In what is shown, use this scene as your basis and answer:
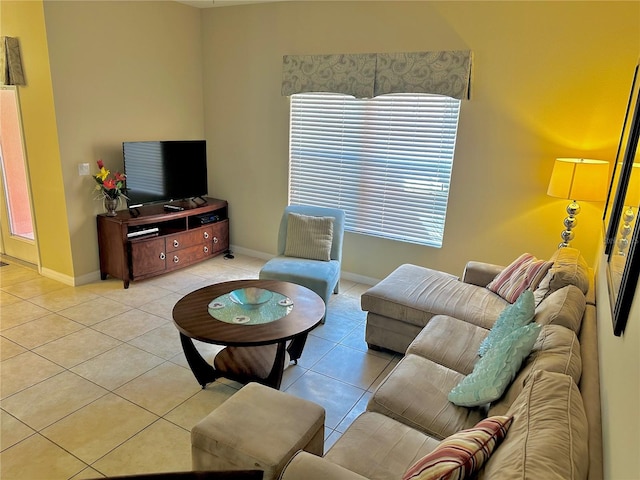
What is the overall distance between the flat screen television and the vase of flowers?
0.33ft

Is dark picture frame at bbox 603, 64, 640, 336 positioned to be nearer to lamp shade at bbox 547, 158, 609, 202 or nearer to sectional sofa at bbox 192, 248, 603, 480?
sectional sofa at bbox 192, 248, 603, 480

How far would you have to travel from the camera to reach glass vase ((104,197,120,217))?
4178 mm

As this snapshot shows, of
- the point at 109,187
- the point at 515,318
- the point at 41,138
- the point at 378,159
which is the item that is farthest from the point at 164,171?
the point at 515,318

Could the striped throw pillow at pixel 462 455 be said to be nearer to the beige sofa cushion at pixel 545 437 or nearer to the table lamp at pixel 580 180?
the beige sofa cushion at pixel 545 437

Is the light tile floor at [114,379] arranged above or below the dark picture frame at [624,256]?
below

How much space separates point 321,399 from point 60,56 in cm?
368

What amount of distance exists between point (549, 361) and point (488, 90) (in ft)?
8.77

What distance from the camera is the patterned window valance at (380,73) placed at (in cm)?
366

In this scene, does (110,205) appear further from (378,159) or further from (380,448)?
(380,448)

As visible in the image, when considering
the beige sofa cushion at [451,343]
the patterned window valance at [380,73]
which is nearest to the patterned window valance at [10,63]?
the patterned window valance at [380,73]

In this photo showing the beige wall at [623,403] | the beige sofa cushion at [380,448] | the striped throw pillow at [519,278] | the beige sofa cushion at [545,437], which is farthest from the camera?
the striped throw pillow at [519,278]

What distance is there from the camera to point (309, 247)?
3.97 meters

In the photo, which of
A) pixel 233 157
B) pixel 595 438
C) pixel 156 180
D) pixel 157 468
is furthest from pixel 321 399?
pixel 233 157

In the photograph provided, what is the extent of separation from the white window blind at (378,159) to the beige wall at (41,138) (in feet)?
7.67
